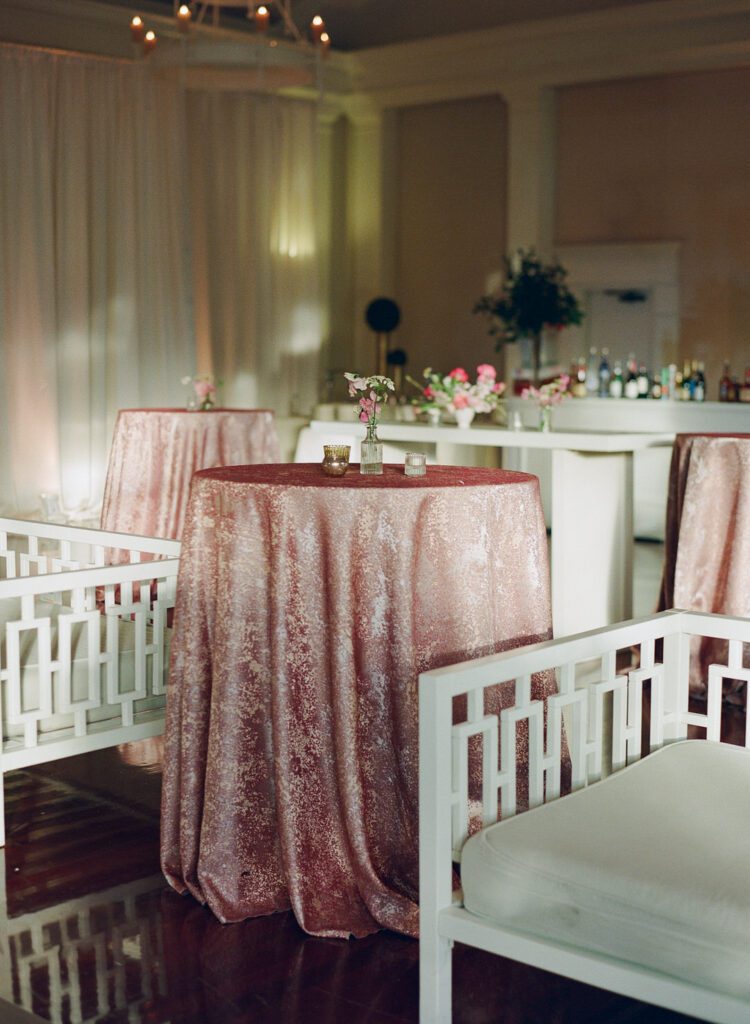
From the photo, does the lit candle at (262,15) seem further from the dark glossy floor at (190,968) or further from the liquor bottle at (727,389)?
the liquor bottle at (727,389)

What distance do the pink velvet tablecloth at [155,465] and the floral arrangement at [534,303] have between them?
10.2ft

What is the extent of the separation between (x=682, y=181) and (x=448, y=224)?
81.8 inches

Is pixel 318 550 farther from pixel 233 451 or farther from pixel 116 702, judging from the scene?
pixel 233 451

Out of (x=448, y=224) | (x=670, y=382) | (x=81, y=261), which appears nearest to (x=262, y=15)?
(x=81, y=261)

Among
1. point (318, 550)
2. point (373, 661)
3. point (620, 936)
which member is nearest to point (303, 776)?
point (373, 661)

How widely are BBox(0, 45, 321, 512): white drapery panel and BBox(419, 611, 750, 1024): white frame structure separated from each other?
639 cm

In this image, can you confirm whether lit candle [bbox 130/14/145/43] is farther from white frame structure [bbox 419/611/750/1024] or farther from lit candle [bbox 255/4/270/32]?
white frame structure [bbox 419/611/750/1024]

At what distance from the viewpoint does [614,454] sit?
615 centimetres

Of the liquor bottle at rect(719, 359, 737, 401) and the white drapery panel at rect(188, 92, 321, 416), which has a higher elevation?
Answer: the white drapery panel at rect(188, 92, 321, 416)

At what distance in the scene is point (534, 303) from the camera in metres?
9.02

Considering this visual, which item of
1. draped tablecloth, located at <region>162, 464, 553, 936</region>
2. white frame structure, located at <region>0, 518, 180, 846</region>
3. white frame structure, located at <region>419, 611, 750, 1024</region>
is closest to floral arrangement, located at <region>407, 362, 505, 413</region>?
white frame structure, located at <region>0, 518, 180, 846</region>

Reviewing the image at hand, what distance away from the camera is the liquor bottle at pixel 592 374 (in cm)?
955

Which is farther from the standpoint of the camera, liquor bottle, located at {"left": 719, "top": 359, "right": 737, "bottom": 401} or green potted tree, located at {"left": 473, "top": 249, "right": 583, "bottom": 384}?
green potted tree, located at {"left": 473, "top": 249, "right": 583, "bottom": 384}

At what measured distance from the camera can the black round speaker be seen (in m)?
10.6
